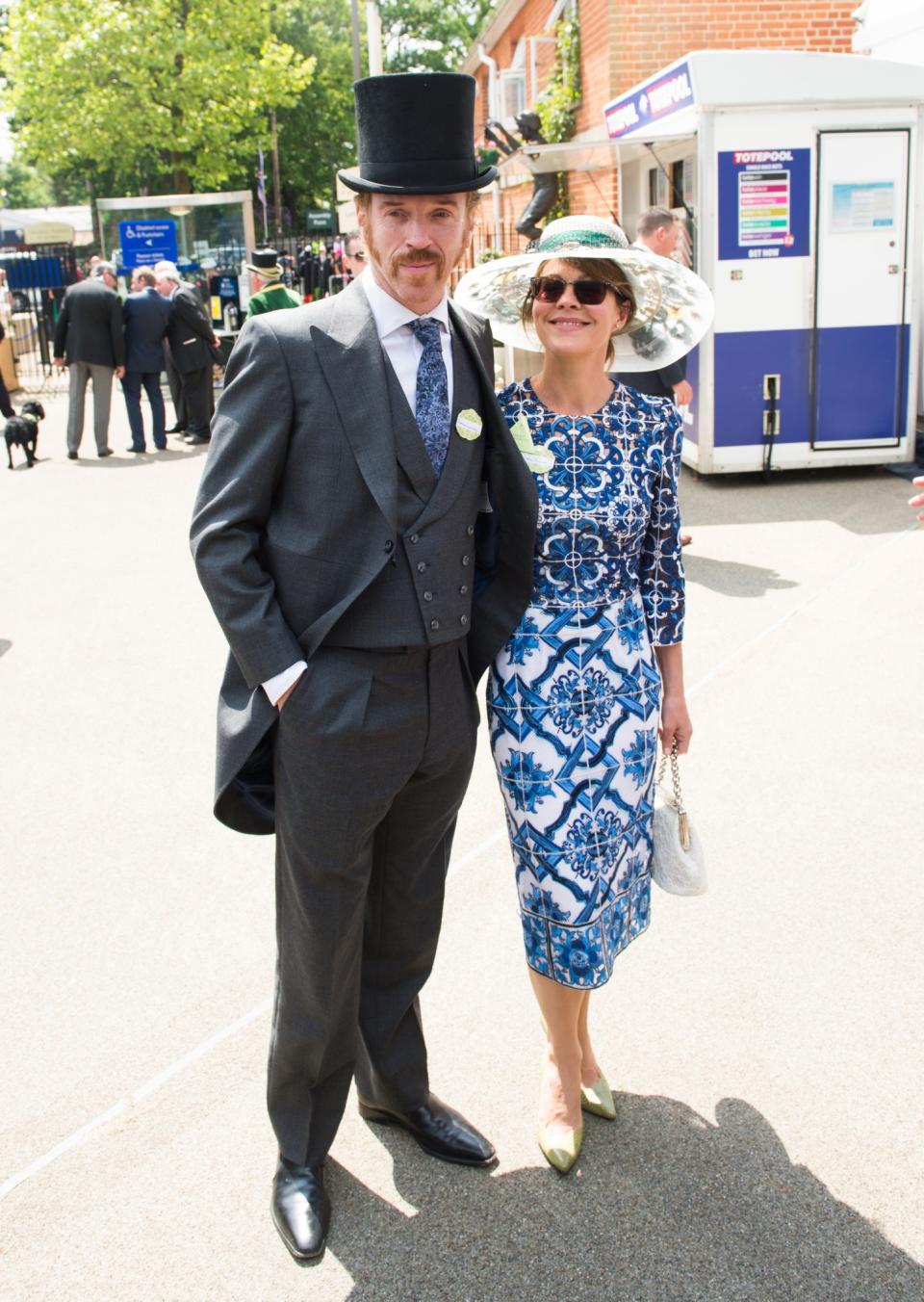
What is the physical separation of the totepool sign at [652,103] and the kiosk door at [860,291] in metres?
1.07

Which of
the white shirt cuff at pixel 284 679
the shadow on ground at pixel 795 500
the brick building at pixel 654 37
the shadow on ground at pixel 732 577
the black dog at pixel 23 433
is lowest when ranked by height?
the shadow on ground at pixel 732 577

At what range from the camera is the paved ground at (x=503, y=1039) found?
2611 mm

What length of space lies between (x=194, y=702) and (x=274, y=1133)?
135 inches

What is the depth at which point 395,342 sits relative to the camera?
2.47 metres

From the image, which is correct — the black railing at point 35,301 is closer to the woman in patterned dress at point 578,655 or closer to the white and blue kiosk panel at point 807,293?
the white and blue kiosk panel at point 807,293

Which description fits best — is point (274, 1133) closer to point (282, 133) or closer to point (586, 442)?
point (586, 442)

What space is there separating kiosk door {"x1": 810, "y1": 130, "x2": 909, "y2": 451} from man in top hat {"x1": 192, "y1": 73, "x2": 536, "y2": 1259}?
7779 mm

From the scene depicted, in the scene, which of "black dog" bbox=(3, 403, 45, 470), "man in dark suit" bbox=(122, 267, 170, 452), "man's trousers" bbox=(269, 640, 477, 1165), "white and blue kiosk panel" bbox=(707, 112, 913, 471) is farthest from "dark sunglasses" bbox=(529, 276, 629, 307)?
"man in dark suit" bbox=(122, 267, 170, 452)

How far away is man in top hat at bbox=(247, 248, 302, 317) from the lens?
11301 millimetres

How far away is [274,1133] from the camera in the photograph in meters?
2.87

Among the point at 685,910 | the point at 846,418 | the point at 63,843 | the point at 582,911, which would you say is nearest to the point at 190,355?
the point at 846,418

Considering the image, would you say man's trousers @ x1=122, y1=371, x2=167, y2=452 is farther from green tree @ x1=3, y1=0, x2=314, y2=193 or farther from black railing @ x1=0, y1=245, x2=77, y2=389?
green tree @ x1=3, y1=0, x2=314, y2=193

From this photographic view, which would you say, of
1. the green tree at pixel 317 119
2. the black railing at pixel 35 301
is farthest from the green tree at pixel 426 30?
the black railing at pixel 35 301

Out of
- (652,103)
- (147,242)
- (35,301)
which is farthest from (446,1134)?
(35,301)
